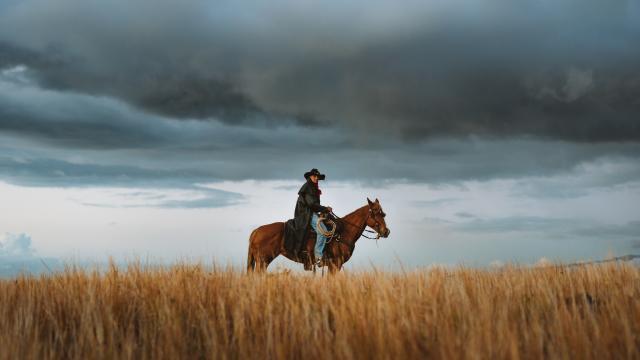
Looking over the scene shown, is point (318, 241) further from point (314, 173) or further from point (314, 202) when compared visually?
point (314, 173)

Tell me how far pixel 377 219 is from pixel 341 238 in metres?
1.01

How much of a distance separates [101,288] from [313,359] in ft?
14.0

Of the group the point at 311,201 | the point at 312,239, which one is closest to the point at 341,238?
the point at 312,239

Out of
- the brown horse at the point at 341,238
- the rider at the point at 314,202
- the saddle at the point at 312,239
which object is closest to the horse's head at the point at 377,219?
the brown horse at the point at 341,238

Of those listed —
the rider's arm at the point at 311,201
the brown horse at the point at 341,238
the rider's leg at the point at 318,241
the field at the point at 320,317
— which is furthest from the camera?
the brown horse at the point at 341,238

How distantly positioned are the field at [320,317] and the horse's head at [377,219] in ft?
17.3

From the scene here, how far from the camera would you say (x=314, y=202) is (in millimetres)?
14594

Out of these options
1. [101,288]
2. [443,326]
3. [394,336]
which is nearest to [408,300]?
[443,326]

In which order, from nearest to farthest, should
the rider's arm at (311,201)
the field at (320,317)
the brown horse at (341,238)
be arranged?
the field at (320,317) → the rider's arm at (311,201) → the brown horse at (341,238)

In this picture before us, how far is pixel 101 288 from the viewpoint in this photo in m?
8.06

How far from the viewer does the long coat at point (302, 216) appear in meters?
14.6

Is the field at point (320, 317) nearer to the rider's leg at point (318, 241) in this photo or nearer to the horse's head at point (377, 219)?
the horse's head at point (377, 219)

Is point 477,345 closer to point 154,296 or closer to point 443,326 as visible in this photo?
point 443,326

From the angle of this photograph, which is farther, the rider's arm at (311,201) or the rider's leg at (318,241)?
the rider's leg at (318,241)
